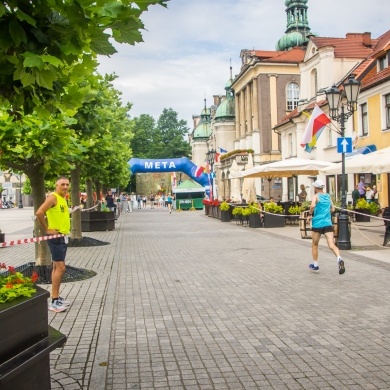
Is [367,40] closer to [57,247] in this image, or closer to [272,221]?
[272,221]

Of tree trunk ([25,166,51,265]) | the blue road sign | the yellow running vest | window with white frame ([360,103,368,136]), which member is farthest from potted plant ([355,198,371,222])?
the yellow running vest

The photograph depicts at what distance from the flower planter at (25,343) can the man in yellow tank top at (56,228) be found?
3402 millimetres

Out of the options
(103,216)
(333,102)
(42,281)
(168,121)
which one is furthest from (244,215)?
(168,121)

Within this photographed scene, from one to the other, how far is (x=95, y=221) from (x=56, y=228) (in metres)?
16.3

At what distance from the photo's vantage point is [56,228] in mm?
7352

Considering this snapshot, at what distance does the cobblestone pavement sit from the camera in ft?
15.1

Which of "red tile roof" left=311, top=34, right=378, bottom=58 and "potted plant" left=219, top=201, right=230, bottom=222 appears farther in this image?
"red tile roof" left=311, top=34, right=378, bottom=58

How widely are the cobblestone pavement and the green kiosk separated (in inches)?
1522

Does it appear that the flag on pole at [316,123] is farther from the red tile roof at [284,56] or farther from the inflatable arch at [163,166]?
the red tile roof at [284,56]

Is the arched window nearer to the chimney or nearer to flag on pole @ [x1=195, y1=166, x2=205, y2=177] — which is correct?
flag on pole @ [x1=195, y1=166, x2=205, y2=177]

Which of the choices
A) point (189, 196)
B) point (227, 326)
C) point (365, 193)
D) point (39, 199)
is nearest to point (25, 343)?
point (227, 326)

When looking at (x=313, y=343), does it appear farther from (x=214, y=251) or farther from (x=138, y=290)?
(x=214, y=251)

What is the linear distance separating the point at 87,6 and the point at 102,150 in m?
Result: 12.6

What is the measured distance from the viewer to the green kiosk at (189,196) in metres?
50.9
